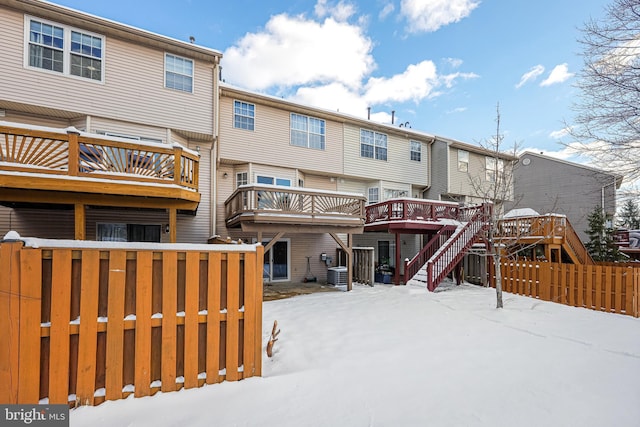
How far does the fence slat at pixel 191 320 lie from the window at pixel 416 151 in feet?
50.5

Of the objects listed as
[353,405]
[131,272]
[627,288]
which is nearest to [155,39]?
[131,272]

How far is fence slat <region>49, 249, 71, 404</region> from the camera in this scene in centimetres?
272

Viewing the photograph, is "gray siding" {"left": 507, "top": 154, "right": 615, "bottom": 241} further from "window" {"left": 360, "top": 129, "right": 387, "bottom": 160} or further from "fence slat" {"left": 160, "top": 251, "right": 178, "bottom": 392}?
"fence slat" {"left": 160, "top": 251, "right": 178, "bottom": 392}

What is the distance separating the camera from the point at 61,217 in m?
9.18

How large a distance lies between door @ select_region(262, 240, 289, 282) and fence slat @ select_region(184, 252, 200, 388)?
9073 millimetres

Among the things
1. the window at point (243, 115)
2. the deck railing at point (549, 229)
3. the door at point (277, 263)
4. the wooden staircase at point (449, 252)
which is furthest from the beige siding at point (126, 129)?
the deck railing at point (549, 229)

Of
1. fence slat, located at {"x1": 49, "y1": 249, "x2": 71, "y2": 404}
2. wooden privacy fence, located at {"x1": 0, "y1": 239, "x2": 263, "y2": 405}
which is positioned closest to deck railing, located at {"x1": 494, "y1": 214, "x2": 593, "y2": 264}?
wooden privacy fence, located at {"x1": 0, "y1": 239, "x2": 263, "y2": 405}

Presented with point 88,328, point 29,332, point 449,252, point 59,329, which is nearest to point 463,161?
point 449,252

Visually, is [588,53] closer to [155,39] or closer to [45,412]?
Answer: [45,412]

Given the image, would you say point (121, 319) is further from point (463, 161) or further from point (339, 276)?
point (463, 161)

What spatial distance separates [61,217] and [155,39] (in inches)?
259

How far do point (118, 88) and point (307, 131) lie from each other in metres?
7.26

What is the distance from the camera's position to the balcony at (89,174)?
19.6 ft

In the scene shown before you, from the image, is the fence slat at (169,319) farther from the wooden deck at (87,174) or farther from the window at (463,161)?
the window at (463,161)
